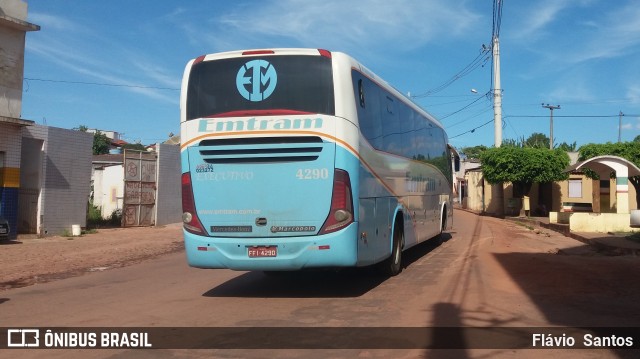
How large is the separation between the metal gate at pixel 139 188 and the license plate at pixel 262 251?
50.4ft

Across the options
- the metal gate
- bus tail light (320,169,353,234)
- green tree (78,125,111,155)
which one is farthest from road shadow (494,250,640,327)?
green tree (78,125,111,155)

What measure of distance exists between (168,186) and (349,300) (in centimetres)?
1765

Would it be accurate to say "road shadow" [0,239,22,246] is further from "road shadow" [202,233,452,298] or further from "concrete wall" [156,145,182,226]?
"road shadow" [202,233,452,298]

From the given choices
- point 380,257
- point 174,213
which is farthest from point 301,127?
point 174,213

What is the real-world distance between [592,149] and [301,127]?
3057 cm

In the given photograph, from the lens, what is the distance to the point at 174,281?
10.2 metres

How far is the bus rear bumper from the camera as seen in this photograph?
7.52 m

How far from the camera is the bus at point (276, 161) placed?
754 cm

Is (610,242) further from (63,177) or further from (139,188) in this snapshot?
(63,177)

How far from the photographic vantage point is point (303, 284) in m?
9.52

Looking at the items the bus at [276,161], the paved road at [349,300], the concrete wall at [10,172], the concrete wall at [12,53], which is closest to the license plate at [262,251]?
the bus at [276,161]

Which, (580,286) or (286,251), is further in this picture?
(580,286)

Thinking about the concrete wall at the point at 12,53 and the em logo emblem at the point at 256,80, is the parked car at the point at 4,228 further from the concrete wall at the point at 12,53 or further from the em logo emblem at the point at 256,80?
the em logo emblem at the point at 256,80

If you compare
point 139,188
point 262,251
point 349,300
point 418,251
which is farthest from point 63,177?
point 349,300
